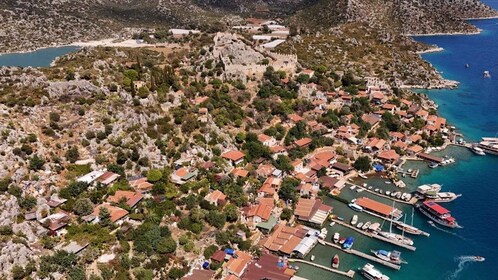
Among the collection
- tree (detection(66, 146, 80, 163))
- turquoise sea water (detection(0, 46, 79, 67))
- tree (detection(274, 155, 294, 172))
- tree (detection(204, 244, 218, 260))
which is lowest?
turquoise sea water (detection(0, 46, 79, 67))

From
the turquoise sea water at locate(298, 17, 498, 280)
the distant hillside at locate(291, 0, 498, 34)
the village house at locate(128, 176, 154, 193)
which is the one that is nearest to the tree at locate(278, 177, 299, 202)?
the turquoise sea water at locate(298, 17, 498, 280)

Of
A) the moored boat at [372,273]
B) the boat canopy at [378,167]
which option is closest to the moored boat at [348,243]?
the moored boat at [372,273]

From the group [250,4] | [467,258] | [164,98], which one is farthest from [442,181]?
[250,4]

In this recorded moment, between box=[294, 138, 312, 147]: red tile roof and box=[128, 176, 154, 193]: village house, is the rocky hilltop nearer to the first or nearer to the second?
box=[294, 138, 312, 147]: red tile roof

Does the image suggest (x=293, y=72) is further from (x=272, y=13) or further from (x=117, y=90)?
(x=272, y=13)

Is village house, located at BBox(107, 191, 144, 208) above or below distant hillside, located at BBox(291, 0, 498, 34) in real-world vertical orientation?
below

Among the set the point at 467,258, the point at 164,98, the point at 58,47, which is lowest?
the point at 58,47
